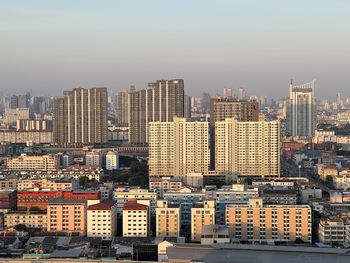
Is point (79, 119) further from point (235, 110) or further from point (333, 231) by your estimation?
point (333, 231)

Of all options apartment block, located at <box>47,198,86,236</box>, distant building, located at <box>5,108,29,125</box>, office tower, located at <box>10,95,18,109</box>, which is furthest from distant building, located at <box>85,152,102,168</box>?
office tower, located at <box>10,95,18,109</box>

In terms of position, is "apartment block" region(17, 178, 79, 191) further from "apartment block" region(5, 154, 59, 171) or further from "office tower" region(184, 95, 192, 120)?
"office tower" region(184, 95, 192, 120)

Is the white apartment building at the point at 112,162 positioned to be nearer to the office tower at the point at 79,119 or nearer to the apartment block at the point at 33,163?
the apartment block at the point at 33,163

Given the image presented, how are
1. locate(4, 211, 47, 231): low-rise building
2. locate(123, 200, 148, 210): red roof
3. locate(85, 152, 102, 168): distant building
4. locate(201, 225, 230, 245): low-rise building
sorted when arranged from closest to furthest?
locate(201, 225, 230, 245): low-rise building < locate(123, 200, 148, 210): red roof < locate(4, 211, 47, 231): low-rise building < locate(85, 152, 102, 168): distant building

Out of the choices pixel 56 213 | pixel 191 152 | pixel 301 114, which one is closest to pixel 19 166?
pixel 191 152

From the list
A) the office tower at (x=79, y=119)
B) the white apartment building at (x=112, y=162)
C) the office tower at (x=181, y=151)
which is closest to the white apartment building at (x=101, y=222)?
the office tower at (x=181, y=151)

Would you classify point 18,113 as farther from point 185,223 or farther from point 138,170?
point 185,223

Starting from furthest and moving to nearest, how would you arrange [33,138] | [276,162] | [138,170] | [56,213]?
[33,138] < [138,170] < [276,162] < [56,213]
